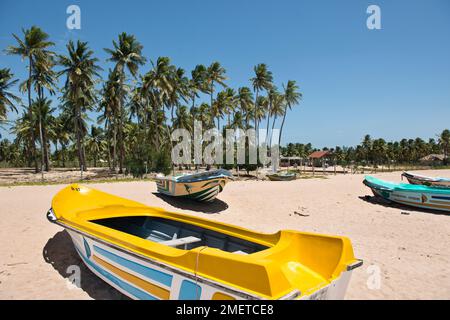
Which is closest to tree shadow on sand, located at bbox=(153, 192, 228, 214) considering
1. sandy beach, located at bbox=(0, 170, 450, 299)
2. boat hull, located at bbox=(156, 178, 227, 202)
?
sandy beach, located at bbox=(0, 170, 450, 299)

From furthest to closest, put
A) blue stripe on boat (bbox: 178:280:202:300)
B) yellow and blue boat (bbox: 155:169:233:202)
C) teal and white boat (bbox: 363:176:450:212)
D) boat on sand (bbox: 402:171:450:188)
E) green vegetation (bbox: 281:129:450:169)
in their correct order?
1. green vegetation (bbox: 281:129:450:169)
2. boat on sand (bbox: 402:171:450:188)
3. teal and white boat (bbox: 363:176:450:212)
4. yellow and blue boat (bbox: 155:169:233:202)
5. blue stripe on boat (bbox: 178:280:202:300)

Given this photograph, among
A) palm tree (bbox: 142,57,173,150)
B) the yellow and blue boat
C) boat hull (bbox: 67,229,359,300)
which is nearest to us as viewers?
boat hull (bbox: 67,229,359,300)

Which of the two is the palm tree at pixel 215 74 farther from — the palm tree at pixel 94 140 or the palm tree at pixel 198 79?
the palm tree at pixel 94 140

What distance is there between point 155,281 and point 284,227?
7630 millimetres

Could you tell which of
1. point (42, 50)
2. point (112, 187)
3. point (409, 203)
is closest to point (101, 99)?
point (42, 50)

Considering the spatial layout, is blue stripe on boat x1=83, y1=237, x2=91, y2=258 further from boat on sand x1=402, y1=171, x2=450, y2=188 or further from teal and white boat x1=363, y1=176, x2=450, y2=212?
boat on sand x1=402, y1=171, x2=450, y2=188

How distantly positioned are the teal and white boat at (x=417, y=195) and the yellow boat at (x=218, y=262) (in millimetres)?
13737

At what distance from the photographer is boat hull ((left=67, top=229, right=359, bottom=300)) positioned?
9.56 feet

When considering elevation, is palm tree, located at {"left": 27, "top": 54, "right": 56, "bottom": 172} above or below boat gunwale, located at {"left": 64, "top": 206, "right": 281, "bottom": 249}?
above

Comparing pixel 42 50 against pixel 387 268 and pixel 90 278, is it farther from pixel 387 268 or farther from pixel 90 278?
pixel 387 268

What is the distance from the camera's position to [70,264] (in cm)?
593

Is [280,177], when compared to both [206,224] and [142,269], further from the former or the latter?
[142,269]

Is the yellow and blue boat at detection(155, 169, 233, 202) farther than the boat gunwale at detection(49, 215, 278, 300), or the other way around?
the yellow and blue boat at detection(155, 169, 233, 202)

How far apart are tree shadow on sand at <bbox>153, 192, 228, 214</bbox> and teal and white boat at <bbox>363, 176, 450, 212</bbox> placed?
9.84 m
